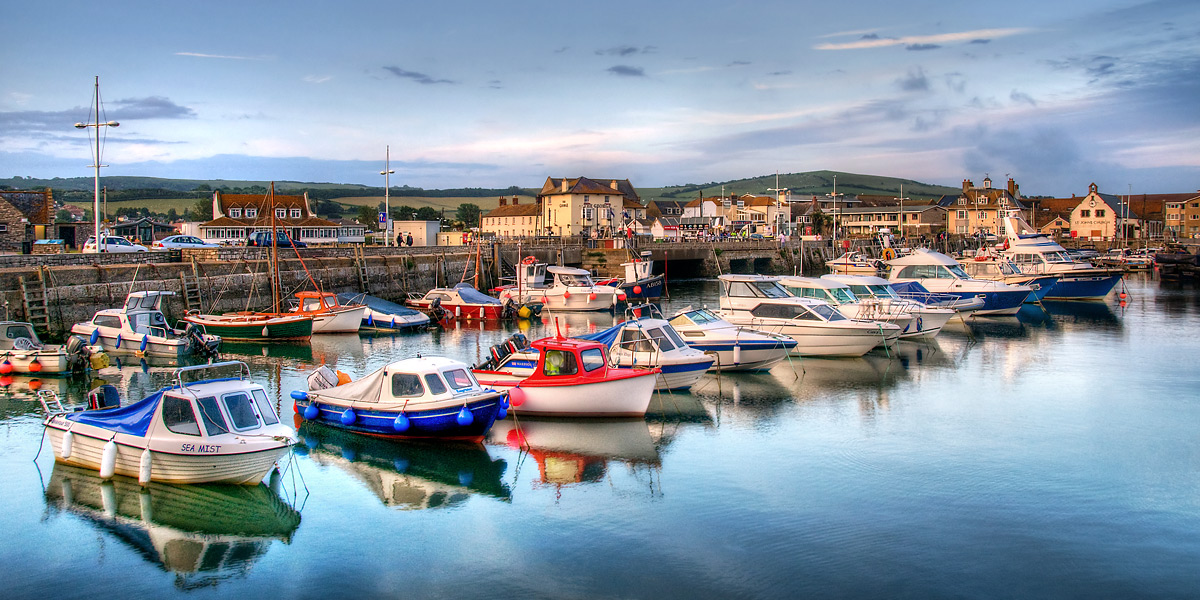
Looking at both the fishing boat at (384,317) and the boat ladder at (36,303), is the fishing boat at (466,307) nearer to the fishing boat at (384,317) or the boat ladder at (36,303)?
the fishing boat at (384,317)

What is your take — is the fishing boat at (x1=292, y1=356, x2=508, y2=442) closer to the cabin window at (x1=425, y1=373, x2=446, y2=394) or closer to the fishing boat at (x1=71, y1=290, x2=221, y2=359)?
the cabin window at (x1=425, y1=373, x2=446, y2=394)

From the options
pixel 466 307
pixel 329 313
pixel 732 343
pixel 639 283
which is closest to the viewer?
pixel 732 343

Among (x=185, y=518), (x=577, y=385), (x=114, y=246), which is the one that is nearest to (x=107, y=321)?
(x=185, y=518)

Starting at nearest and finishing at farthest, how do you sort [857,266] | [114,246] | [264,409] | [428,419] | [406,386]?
1. [264,409]
2. [428,419]
3. [406,386]
4. [114,246]
5. [857,266]

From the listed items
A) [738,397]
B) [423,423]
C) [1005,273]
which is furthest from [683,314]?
[1005,273]

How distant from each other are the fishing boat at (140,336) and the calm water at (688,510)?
530 centimetres

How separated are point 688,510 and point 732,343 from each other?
507 inches

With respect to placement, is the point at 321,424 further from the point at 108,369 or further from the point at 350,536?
the point at 108,369

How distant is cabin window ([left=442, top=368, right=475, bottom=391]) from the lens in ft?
65.0

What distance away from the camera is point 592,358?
2222cm

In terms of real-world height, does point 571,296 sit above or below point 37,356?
above

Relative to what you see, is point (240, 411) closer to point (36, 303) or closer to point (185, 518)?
point (185, 518)

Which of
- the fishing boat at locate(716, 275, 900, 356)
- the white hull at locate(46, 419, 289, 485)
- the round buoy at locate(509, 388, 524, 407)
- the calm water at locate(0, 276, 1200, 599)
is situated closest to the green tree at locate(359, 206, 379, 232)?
the fishing boat at locate(716, 275, 900, 356)

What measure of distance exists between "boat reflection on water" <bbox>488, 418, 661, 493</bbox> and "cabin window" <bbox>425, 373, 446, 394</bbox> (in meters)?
1.98
